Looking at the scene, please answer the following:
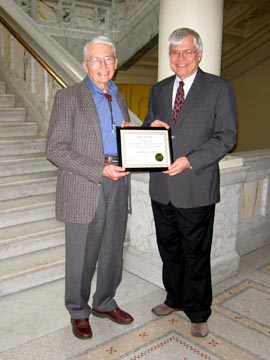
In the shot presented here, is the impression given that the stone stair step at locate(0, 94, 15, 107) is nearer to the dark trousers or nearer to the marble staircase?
the marble staircase

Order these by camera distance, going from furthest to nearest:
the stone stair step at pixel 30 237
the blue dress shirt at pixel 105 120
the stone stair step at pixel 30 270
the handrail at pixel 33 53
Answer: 1. the handrail at pixel 33 53
2. the stone stair step at pixel 30 237
3. the stone stair step at pixel 30 270
4. the blue dress shirt at pixel 105 120

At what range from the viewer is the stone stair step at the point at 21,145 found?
14.9 feet

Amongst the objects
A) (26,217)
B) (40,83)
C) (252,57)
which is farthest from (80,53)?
(26,217)

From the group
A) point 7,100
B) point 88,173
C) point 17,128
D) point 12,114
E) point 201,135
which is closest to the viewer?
point 88,173

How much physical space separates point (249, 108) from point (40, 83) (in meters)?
4.58

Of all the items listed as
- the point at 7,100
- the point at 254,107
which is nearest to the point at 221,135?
the point at 7,100

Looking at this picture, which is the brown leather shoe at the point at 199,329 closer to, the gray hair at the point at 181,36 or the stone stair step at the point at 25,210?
the gray hair at the point at 181,36

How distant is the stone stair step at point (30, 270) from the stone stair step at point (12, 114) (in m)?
2.07

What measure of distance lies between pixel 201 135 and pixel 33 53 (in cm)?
298

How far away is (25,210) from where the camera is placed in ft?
12.7

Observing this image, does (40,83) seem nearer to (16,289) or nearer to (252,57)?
(16,289)

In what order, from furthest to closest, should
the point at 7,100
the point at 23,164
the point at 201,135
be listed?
the point at 7,100, the point at 23,164, the point at 201,135

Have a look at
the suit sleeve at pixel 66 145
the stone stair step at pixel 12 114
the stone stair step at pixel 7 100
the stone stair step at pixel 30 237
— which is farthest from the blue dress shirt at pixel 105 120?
the stone stair step at pixel 7 100

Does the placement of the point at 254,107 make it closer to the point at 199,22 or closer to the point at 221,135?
the point at 199,22
